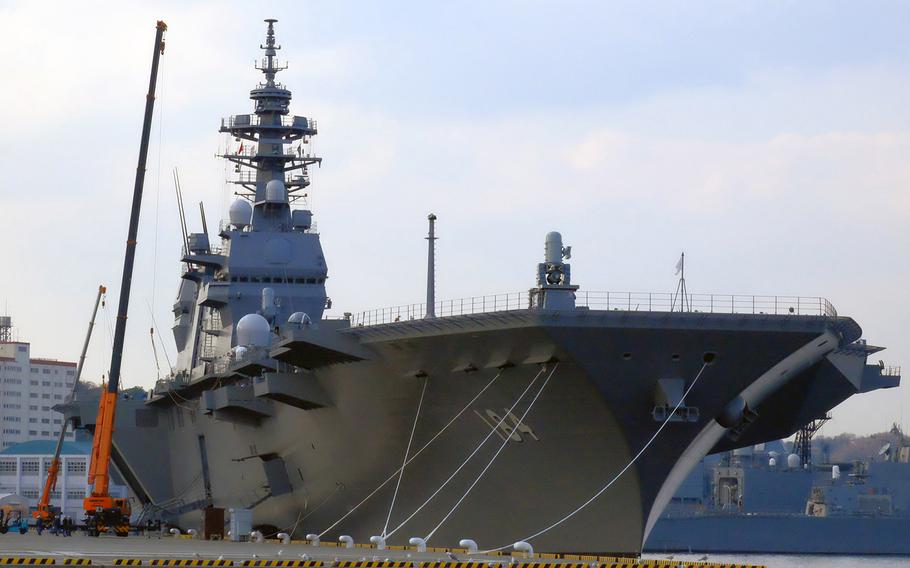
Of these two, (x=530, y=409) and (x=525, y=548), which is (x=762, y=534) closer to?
(x=530, y=409)

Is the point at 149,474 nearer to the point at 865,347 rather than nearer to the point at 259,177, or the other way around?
the point at 259,177

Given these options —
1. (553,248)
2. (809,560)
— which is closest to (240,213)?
(553,248)

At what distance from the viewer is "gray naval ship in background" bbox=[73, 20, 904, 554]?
2358 cm

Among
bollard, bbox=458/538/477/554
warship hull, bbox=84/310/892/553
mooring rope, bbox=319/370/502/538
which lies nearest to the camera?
bollard, bbox=458/538/477/554

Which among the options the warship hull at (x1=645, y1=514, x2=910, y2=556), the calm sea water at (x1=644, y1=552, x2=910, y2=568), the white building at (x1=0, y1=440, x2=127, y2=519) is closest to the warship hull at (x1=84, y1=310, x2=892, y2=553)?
the calm sea water at (x1=644, y1=552, x2=910, y2=568)

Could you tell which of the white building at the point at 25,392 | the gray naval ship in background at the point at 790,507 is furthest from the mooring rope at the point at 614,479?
the white building at the point at 25,392

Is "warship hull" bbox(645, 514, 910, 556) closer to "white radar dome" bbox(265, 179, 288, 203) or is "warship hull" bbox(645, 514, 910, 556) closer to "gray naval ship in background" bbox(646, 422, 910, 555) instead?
"gray naval ship in background" bbox(646, 422, 910, 555)

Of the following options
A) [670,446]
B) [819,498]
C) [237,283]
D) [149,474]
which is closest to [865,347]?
[670,446]

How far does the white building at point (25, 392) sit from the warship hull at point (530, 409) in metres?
93.8

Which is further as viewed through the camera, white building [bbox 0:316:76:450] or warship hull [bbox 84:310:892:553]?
white building [bbox 0:316:76:450]

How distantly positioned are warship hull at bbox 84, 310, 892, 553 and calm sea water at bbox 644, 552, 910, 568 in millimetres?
28449

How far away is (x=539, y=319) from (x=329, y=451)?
26.1 ft

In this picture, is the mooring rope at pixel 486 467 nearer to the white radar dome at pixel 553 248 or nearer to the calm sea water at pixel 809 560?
the white radar dome at pixel 553 248

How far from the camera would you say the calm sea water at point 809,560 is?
56.6m
